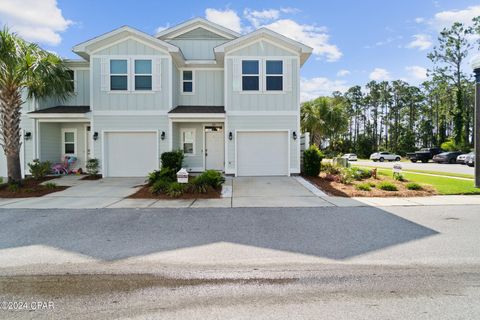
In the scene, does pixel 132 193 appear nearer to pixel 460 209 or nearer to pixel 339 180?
pixel 339 180

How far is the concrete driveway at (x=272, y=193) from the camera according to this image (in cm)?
815

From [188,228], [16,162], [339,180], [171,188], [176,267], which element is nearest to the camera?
[176,267]

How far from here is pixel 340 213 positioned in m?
6.96

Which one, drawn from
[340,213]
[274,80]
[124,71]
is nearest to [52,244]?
[340,213]

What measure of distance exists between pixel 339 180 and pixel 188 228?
8.38 m

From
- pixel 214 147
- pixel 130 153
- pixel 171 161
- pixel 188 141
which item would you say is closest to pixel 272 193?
pixel 171 161

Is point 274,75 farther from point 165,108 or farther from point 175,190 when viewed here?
point 175,190

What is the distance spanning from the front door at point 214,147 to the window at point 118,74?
4609 mm

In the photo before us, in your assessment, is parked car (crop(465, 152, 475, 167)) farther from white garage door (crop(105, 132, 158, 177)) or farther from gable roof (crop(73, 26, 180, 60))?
white garage door (crop(105, 132, 158, 177))

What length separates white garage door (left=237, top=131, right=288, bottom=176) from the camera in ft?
44.3

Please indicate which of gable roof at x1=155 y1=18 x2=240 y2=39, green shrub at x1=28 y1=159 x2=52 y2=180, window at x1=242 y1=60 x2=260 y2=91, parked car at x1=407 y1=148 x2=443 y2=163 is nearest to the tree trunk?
green shrub at x1=28 y1=159 x2=52 y2=180

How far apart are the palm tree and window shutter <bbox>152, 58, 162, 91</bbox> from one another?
3.73m

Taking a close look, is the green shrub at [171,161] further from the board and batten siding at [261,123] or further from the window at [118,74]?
the window at [118,74]

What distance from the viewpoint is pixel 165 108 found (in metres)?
13.3
